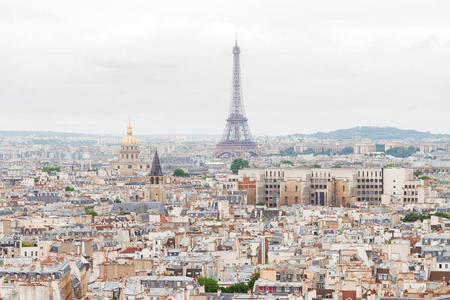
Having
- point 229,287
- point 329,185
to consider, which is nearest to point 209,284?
point 229,287

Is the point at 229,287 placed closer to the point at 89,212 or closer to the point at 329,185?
the point at 89,212

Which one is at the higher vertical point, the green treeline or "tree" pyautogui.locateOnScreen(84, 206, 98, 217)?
the green treeline

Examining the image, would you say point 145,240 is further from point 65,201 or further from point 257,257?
point 65,201

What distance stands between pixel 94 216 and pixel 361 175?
126 ft

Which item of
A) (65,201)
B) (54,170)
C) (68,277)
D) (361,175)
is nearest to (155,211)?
(65,201)

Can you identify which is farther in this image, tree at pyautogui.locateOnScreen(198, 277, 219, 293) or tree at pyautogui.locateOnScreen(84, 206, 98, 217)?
tree at pyautogui.locateOnScreen(84, 206, 98, 217)

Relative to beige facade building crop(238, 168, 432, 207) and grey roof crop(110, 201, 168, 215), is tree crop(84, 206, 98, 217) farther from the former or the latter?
beige facade building crop(238, 168, 432, 207)

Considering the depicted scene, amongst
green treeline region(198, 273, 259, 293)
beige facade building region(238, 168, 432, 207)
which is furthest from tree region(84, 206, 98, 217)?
green treeline region(198, 273, 259, 293)

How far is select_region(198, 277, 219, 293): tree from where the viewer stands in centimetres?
4706

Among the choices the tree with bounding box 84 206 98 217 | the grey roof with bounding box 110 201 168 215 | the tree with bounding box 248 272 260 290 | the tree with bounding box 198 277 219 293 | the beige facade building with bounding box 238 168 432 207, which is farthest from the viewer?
the beige facade building with bounding box 238 168 432 207

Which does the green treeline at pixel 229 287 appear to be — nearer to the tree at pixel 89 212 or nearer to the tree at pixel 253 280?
the tree at pixel 253 280

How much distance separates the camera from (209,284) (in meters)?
47.9

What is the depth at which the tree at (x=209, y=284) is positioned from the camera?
4706 cm

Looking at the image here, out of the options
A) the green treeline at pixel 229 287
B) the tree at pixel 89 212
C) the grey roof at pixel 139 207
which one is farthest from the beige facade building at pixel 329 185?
the green treeline at pixel 229 287
